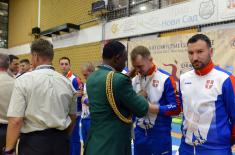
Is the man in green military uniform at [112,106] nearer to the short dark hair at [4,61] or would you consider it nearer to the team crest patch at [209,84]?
the team crest patch at [209,84]

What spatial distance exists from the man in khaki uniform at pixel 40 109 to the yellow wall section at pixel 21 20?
530 inches

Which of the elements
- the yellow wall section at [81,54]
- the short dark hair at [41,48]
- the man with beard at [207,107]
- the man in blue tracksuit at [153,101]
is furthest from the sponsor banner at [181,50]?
the short dark hair at [41,48]

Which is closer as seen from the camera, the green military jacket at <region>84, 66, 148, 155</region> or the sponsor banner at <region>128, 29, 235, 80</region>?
the green military jacket at <region>84, 66, 148, 155</region>

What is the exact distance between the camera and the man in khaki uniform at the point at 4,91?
10.9ft

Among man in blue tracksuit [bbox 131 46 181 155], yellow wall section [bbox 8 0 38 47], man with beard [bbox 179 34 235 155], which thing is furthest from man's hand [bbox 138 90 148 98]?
yellow wall section [bbox 8 0 38 47]

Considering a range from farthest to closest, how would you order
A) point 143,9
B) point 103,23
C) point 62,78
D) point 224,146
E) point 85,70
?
point 103,23
point 143,9
point 85,70
point 62,78
point 224,146

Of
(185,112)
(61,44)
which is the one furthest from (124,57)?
(61,44)

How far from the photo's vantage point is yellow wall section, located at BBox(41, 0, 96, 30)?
12.0 m

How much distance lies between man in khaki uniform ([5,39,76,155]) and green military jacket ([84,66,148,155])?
0.40 m

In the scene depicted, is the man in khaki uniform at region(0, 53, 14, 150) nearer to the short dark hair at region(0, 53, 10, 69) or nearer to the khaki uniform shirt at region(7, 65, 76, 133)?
the short dark hair at region(0, 53, 10, 69)

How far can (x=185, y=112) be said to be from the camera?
2549 mm

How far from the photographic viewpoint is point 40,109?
2.60 m

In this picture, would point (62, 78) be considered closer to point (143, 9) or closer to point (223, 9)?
point (223, 9)

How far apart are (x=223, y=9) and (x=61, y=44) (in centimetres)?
795
